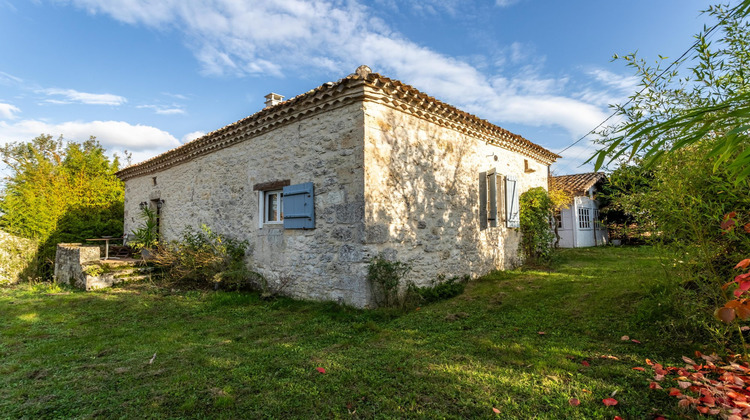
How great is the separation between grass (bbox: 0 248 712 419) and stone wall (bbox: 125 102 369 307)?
0.54 metres

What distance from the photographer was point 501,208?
8422mm

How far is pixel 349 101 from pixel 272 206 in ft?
9.58

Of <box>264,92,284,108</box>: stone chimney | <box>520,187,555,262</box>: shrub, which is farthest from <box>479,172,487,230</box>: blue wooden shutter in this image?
<box>264,92,284,108</box>: stone chimney

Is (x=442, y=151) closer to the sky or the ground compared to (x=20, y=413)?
closer to the sky

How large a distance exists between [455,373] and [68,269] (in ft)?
34.0

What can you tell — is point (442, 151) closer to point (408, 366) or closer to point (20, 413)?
point (408, 366)

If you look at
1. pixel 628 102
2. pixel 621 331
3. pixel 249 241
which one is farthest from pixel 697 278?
pixel 249 241

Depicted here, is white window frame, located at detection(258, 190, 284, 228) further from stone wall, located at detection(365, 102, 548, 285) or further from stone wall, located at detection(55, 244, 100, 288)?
stone wall, located at detection(55, 244, 100, 288)

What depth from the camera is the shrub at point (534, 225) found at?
30.7 feet

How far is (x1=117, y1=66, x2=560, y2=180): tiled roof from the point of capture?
219 inches

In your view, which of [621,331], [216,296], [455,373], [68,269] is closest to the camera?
[455,373]

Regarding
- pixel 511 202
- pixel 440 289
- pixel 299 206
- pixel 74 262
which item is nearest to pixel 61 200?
pixel 74 262

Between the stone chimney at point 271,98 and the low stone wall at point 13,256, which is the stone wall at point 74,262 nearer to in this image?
the low stone wall at point 13,256

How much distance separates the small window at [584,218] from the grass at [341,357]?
10078 mm
